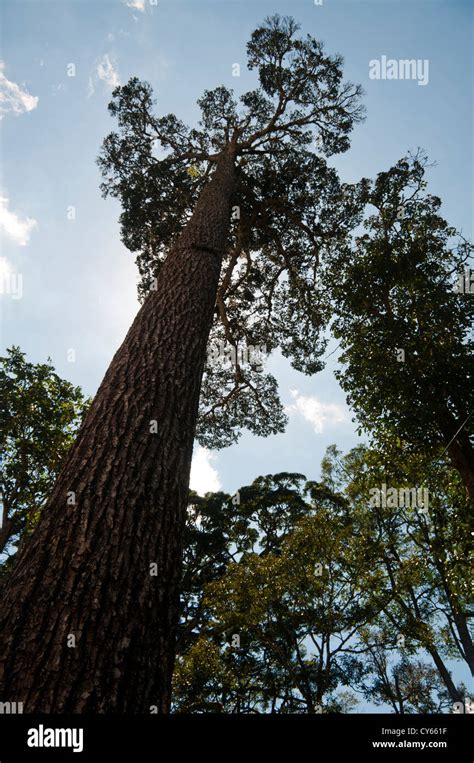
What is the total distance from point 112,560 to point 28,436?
1063 cm

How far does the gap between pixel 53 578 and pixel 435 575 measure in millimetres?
17611

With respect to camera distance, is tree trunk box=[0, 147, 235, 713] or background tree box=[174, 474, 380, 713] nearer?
tree trunk box=[0, 147, 235, 713]

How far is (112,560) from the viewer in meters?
1.80

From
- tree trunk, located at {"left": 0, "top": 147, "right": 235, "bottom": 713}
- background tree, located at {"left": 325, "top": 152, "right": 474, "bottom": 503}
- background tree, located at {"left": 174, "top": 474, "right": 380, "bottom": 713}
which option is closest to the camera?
tree trunk, located at {"left": 0, "top": 147, "right": 235, "bottom": 713}

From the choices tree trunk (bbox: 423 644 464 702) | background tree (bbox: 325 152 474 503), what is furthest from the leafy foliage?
tree trunk (bbox: 423 644 464 702)

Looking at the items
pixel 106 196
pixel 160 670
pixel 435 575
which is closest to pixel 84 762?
pixel 160 670

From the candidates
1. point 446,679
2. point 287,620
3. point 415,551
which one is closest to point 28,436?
point 287,620

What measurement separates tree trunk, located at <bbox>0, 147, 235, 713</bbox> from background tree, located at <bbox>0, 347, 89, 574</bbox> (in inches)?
362

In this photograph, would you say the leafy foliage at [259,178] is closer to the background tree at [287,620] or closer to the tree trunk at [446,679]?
the background tree at [287,620]

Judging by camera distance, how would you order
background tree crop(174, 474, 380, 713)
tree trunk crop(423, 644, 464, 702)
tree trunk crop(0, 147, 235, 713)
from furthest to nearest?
tree trunk crop(423, 644, 464, 702)
background tree crop(174, 474, 380, 713)
tree trunk crop(0, 147, 235, 713)

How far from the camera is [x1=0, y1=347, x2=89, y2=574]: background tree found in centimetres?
1056

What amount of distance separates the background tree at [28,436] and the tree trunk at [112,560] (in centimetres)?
920

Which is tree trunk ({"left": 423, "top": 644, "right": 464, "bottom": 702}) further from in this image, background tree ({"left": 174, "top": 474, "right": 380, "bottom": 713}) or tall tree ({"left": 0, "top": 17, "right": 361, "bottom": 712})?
tall tree ({"left": 0, "top": 17, "right": 361, "bottom": 712})

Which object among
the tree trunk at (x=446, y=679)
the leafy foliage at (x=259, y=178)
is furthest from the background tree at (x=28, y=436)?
the tree trunk at (x=446, y=679)
